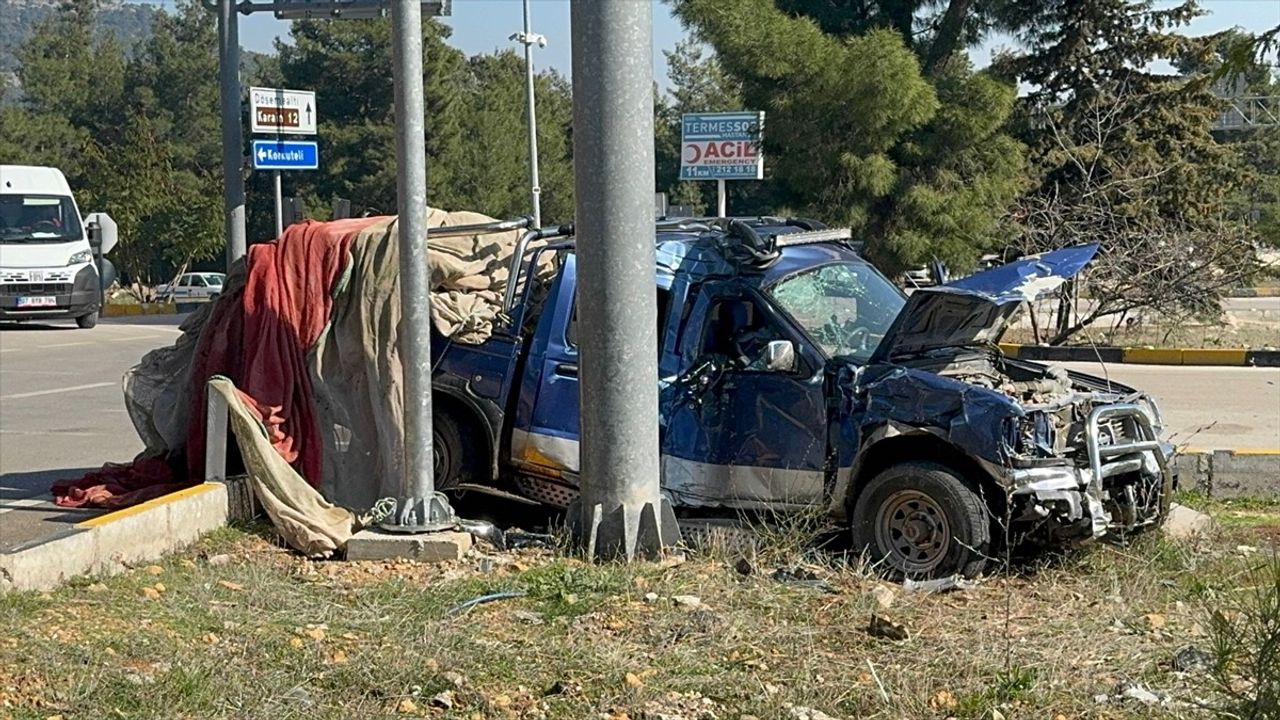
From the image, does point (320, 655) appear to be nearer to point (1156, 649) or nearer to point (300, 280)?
point (1156, 649)

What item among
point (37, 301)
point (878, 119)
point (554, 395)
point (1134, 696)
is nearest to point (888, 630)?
point (1134, 696)

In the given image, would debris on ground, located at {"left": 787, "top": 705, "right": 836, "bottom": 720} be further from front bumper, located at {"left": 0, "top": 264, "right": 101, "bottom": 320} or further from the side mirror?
front bumper, located at {"left": 0, "top": 264, "right": 101, "bottom": 320}

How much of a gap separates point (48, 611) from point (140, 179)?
148 feet

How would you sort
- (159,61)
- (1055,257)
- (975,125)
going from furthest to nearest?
1. (159,61)
2. (975,125)
3. (1055,257)

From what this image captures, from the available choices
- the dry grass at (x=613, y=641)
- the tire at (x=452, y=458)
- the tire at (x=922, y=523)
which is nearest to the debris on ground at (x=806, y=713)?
the dry grass at (x=613, y=641)

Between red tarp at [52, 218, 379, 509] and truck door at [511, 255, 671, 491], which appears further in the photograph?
red tarp at [52, 218, 379, 509]

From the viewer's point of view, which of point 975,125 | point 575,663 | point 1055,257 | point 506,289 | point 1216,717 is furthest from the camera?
point 975,125

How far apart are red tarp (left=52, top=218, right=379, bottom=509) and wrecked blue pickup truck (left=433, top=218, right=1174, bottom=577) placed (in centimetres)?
82

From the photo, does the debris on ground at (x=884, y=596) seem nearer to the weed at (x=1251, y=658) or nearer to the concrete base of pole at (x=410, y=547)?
the weed at (x=1251, y=658)

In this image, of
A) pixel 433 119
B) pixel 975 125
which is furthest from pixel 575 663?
pixel 433 119

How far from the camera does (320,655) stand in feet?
18.0

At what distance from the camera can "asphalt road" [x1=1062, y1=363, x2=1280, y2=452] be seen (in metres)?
12.0

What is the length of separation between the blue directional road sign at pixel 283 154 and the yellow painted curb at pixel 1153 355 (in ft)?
37.3

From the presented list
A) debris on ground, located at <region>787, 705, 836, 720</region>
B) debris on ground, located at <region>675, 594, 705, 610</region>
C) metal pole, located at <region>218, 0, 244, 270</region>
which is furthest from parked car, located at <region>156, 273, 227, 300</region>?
debris on ground, located at <region>787, 705, 836, 720</region>
